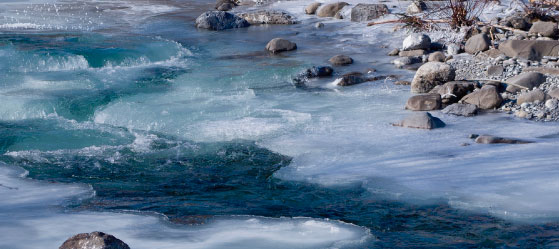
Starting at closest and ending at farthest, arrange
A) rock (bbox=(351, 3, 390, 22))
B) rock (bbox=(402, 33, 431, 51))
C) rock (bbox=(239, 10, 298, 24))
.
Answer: rock (bbox=(402, 33, 431, 51)), rock (bbox=(351, 3, 390, 22)), rock (bbox=(239, 10, 298, 24))

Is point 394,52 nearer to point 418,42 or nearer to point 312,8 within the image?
point 418,42

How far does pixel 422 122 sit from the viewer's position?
5.98 metres

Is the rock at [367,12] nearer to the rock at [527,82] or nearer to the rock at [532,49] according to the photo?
the rock at [532,49]

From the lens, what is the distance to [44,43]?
418 inches

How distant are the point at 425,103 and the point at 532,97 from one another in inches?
40.8

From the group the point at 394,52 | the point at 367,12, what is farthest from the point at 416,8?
the point at 394,52

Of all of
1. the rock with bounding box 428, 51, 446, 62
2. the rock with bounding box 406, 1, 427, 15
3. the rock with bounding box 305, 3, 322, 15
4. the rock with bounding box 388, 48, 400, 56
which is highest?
the rock with bounding box 406, 1, 427, 15

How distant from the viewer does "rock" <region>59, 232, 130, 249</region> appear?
3.22m

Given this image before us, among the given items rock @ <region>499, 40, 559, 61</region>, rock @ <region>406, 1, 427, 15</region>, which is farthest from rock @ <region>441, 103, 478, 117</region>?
rock @ <region>406, 1, 427, 15</region>

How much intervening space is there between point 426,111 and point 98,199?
11.5ft

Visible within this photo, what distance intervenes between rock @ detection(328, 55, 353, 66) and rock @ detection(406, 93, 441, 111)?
2545 millimetres

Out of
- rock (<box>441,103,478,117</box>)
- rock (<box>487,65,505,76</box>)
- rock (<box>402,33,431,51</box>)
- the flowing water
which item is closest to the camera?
the flowing water

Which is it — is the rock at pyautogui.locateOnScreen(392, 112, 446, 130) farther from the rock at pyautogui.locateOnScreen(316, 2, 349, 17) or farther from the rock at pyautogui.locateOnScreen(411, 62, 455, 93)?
the rock at pyautogui.locateOnScreen(316, 2, 349, 17)

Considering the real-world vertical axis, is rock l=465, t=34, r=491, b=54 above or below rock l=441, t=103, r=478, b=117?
above
